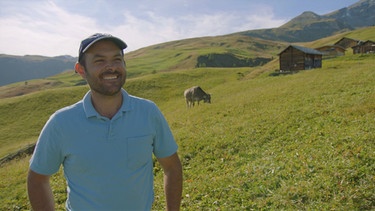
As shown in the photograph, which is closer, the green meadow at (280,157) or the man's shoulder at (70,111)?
the man's shoulder at (70,111)

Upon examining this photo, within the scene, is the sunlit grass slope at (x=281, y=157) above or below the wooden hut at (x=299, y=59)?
below

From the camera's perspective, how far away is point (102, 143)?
3.69m

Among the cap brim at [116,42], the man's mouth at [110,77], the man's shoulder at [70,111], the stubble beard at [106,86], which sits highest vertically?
the cap brim at [116,42]

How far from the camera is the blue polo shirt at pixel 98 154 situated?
144 inches

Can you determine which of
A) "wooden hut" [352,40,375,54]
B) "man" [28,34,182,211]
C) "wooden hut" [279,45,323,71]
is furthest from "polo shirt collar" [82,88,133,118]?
"wooden hut" [352,40,375,54]

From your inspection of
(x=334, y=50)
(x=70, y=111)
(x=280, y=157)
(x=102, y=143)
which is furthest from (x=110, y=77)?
(x=334, y=50)

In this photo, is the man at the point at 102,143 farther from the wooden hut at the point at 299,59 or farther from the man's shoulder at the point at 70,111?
the wooden hut at the point at 299,59

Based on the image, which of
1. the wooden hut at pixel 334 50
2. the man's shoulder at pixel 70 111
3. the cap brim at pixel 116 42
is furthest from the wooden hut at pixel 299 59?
the man's shoulder at pixel 70 111

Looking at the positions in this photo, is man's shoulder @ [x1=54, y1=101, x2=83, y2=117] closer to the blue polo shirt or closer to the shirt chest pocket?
the blue polo shirt

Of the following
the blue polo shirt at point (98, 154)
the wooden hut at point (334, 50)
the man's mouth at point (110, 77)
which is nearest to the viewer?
the blue polo shirt at point (98, 154)

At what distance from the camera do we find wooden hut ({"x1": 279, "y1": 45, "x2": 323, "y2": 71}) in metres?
57.6

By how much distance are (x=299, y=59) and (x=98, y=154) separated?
5988 cm

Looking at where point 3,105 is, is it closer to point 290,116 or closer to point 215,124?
point 215,124

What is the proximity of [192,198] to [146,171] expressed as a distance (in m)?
5.69
